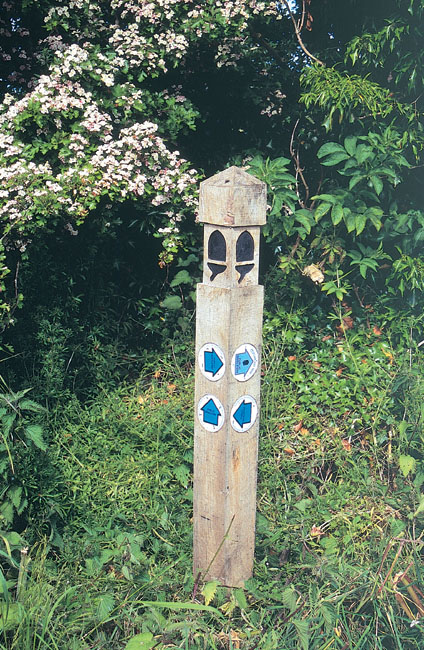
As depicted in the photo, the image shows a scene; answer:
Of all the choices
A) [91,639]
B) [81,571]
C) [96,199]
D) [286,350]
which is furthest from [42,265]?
[91,639]

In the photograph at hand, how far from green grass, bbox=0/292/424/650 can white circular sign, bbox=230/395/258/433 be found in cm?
62

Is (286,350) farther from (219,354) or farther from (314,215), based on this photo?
(219,354)

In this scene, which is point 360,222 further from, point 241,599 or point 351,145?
point 241,599

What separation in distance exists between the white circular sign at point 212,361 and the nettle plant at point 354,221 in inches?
58.4

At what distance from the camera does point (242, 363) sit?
8.68 ft

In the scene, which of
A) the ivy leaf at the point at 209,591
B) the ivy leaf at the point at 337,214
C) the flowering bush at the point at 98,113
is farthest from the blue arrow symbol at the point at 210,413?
the ivy leaf at the point at 337,214

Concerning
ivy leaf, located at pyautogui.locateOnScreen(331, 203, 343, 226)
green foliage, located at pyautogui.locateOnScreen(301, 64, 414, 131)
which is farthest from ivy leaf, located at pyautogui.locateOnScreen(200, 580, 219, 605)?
green foliage, located at pyautogui.locateOnScreen(301, 64, 414, 131)

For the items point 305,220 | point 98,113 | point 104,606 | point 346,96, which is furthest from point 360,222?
point 104,606

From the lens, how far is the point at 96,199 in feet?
12.9

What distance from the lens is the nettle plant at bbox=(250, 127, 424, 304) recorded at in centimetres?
401

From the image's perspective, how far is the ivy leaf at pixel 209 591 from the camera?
2.62m

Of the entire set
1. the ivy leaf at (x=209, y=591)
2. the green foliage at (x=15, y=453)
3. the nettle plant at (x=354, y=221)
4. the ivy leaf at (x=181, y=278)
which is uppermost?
the nettle plant at (x=354, y=221)

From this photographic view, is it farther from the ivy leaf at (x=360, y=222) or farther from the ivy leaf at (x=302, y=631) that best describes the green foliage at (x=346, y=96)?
the ivy leaf at (x=302, y=631)

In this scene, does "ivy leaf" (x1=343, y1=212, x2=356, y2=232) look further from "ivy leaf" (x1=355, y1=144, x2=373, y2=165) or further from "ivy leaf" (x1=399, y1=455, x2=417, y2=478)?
"ivy leaf" (x1=399, y1=455, x2=417, y2=478)
